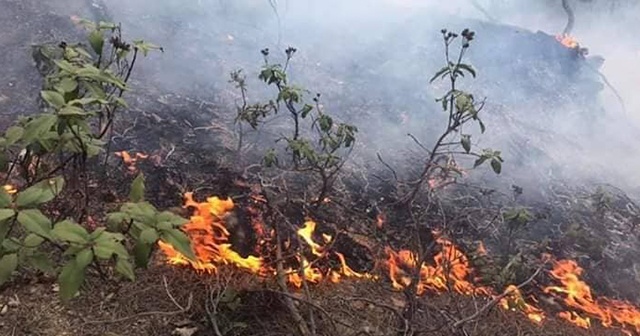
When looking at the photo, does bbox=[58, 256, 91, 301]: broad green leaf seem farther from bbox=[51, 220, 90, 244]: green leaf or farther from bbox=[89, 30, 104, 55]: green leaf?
bbox=[89, 30, 104, 55]: green leaf

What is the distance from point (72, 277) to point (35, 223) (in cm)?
20

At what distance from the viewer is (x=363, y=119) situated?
Result: 650 cm

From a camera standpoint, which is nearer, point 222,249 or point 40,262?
point 40,262

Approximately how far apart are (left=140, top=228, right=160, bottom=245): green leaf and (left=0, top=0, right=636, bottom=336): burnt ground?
83 cm

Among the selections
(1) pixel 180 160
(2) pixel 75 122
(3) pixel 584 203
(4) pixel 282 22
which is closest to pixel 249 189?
(1) pixel 180 160

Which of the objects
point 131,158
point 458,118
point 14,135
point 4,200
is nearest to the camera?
point 4,200

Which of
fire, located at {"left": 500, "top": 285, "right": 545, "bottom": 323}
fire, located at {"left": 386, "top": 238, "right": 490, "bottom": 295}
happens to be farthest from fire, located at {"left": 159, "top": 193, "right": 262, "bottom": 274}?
fire, located at {"left": 500, "top": 285, "right": 545, "bottom": 323}

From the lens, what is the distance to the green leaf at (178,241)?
1.57 m

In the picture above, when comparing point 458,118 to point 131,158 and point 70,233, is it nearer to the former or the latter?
point 131,158

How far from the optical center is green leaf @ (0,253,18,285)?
149 centimetres

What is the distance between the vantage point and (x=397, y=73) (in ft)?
27.0

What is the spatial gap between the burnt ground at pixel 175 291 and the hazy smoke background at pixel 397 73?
1.07 metres

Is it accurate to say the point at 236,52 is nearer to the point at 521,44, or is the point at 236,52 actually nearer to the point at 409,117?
the point at 409,117

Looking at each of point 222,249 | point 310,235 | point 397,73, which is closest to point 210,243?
point 222,249
